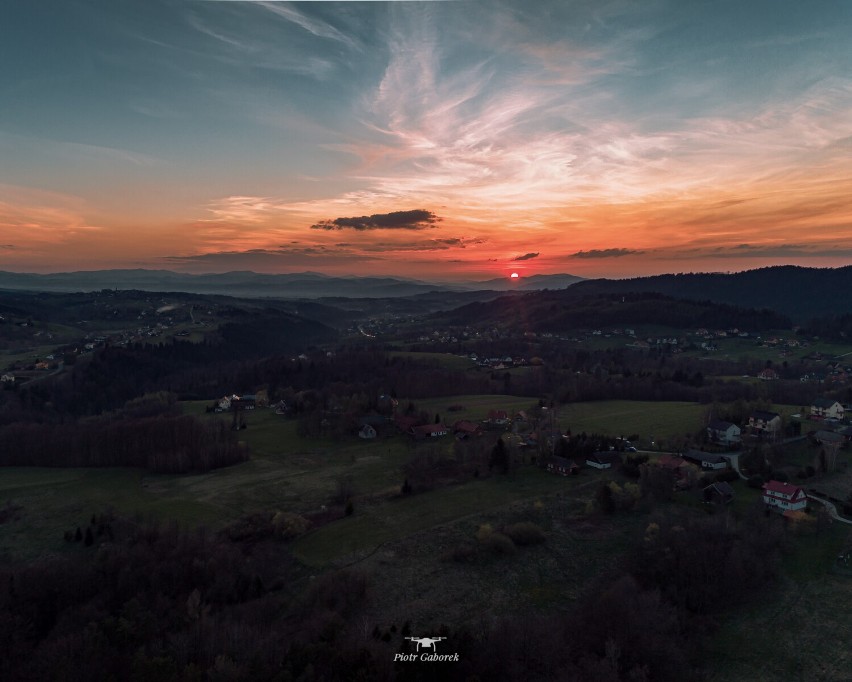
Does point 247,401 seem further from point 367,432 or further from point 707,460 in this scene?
point 707,460

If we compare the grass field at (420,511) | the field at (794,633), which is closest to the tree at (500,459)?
the grass field at (420,511)

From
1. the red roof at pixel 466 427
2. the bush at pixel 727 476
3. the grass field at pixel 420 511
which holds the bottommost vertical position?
the red roof at pixel 466 427

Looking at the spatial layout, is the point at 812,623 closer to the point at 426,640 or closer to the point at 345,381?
the point at 426,640

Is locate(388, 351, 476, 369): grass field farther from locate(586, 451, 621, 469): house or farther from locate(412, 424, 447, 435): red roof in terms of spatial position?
locate(586, 451, 621, 469): house

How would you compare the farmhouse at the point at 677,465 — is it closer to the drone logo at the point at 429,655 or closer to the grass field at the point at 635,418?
the grass field at the point at 635,418

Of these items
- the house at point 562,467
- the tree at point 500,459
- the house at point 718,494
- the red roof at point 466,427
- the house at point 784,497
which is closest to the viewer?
the house at point 784,497

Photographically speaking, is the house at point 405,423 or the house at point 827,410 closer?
the house at point 827,410

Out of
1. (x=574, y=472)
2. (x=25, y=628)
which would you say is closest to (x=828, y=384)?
(x=574, y=472)
